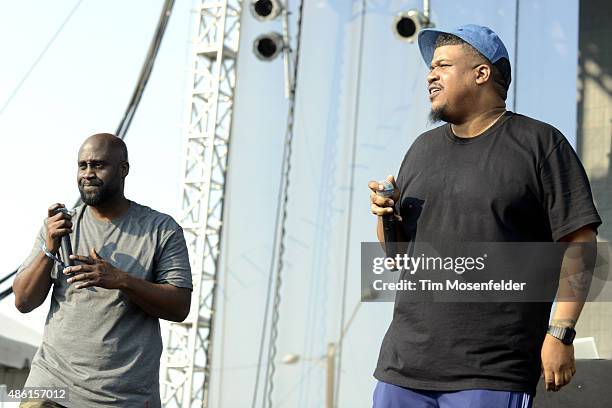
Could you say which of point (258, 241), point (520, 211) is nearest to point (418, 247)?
point (520, 211)

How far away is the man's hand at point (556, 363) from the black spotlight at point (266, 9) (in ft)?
17.1

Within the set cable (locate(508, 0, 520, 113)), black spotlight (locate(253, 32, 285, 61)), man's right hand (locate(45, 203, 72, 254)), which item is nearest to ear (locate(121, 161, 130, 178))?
man's right hand (locate(45, 203, 72, 254))

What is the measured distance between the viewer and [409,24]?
6.43 metres

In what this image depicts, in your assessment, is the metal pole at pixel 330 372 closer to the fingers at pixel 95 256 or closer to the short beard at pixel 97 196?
the short beard at pixel 97 196

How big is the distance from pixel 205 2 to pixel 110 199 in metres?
4.96

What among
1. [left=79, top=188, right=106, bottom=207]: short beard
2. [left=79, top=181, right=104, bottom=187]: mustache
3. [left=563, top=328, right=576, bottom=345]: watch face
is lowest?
[left=563, top=328, right=576, bottom=345]: watch face

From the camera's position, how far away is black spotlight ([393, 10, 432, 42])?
6348mm

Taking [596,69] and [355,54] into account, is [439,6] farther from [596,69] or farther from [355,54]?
[596,69]

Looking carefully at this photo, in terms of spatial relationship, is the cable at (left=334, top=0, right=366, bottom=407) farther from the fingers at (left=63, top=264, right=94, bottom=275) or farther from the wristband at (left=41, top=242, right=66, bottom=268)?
the fingers at (left=63, top=264, right=94, bottom=275)

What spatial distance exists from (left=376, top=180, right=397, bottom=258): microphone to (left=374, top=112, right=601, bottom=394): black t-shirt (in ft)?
0.12

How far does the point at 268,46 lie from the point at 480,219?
4955 millimetres

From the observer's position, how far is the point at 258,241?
6.70m

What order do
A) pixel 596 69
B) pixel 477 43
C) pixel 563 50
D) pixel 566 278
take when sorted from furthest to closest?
pixel 596 69 < pixel 563 50 < pixel 477 43 < pixel 566 278

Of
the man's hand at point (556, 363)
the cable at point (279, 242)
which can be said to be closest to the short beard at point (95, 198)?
the man's hand at point (556, 363)
